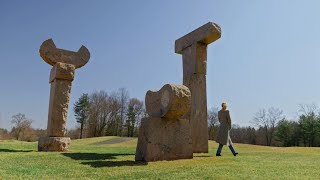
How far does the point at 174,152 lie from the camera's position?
8633 millimetres

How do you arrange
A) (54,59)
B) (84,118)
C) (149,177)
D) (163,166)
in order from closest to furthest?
(149,177) → (163,166) → (54,59) → (84,118)

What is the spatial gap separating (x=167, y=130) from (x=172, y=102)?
877mm

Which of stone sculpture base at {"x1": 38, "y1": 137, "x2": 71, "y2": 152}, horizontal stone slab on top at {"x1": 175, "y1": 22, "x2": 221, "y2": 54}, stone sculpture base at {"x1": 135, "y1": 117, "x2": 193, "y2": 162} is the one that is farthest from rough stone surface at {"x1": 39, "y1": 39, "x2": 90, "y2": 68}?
stone sculpture base at {"x1": 135, "y1": 117, "x2": 193, "y2": 162}

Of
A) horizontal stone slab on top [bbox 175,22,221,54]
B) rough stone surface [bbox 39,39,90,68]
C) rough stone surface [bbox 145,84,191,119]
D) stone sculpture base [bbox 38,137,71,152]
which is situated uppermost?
horizontal stone slab on top [bbox 175,22,221,54]

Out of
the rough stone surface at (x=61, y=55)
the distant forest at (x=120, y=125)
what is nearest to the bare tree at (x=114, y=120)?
the distant forest at (x=120, y=125)

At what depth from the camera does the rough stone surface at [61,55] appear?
1302cm

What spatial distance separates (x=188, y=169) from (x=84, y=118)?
4861cm

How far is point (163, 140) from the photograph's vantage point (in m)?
8.50

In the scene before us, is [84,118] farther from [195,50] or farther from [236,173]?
[236,173]

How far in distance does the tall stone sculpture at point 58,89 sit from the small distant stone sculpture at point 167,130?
550cm

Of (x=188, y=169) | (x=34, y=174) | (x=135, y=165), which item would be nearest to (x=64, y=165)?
(x=34, y=174)

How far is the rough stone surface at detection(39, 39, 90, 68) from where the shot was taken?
1302 cm

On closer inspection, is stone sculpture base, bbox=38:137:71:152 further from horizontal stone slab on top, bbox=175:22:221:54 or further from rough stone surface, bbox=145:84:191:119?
horizontal stone slab on top, bbox=175:22:221:54

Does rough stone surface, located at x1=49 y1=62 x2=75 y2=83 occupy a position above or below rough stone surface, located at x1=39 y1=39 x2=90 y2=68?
below
